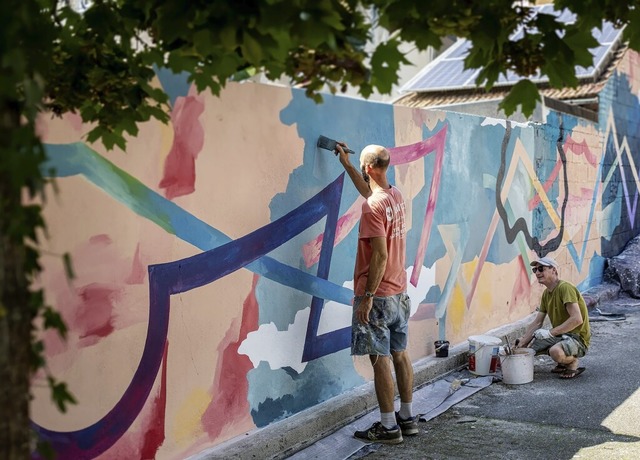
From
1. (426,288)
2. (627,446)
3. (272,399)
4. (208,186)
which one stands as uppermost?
(208,186)

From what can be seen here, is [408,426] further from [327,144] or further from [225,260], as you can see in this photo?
[327,144]

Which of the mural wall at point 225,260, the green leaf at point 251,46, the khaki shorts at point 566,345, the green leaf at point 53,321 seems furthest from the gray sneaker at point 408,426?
the green leaf at point 53,321

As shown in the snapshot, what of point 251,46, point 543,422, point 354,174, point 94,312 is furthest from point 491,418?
point 251,46

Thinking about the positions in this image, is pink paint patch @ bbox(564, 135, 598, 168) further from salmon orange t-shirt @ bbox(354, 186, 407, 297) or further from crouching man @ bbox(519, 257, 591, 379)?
salmon orange t-shirt @ bbox(354, 186, 407, 297)

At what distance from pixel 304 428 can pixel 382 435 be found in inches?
20.5

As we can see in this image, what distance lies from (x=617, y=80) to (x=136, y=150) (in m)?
10.9

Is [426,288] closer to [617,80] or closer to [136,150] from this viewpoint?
[136,150]

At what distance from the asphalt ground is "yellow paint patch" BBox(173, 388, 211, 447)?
111cm

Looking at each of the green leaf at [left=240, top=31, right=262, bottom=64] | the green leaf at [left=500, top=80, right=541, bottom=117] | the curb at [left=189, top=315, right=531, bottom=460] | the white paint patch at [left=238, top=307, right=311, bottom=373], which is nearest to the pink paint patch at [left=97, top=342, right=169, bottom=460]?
the curb at [left=189, top=315, right=531, bottom=460]

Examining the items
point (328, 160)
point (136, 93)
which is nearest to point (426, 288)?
point (328, 160)

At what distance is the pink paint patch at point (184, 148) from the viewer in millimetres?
4515

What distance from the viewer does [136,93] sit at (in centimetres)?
288

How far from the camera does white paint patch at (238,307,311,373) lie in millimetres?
5160

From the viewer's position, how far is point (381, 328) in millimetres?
5453
